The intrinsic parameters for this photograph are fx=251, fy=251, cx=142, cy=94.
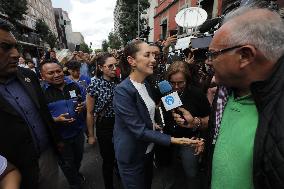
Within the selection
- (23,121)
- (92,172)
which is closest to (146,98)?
(23,121)

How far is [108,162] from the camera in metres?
3.49

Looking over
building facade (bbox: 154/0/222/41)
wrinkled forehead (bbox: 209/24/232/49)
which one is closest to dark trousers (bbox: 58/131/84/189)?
wrinkled forehead (bbox: 209/24/232/49)

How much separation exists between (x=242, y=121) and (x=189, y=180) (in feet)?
7.19

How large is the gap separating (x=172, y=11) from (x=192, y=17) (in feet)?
40.9

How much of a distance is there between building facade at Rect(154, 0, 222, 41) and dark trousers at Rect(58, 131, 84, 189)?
927 centimetres

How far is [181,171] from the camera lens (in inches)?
173

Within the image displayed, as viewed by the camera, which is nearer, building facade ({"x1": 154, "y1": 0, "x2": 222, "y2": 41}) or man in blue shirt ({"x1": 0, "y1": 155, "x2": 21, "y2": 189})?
man in blue shirt ({"x1": 0, "y1": 155, "x2": 21, "y2": 189})

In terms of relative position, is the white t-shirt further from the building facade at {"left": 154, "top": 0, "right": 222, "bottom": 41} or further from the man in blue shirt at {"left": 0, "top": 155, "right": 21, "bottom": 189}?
the building facade at {"left": 154, "top": 0, "right": 222, "bottom": 41}

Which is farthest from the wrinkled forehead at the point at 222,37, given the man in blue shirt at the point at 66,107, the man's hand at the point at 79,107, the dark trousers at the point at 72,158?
the dark trousers at the point at 72,158

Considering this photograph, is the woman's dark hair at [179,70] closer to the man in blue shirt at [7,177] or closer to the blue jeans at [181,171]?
the blue jeans at [181,171]

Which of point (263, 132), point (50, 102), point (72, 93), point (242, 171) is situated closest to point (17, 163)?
point (50, 102)

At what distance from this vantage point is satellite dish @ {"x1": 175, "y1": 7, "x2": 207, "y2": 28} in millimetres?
7357

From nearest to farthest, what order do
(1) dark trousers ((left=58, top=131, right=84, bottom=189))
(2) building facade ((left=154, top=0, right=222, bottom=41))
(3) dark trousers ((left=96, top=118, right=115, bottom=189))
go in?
1. (3) dark trousers ((left=96, top=118, right=115, bottom=189))
2. (1) dark trousers ((left=58, top=131, right=84, bottom=189))
3. (2) building facade ((left=154, top=0, right=222, bottom=41))

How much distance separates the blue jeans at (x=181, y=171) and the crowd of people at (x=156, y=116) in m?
0.02
